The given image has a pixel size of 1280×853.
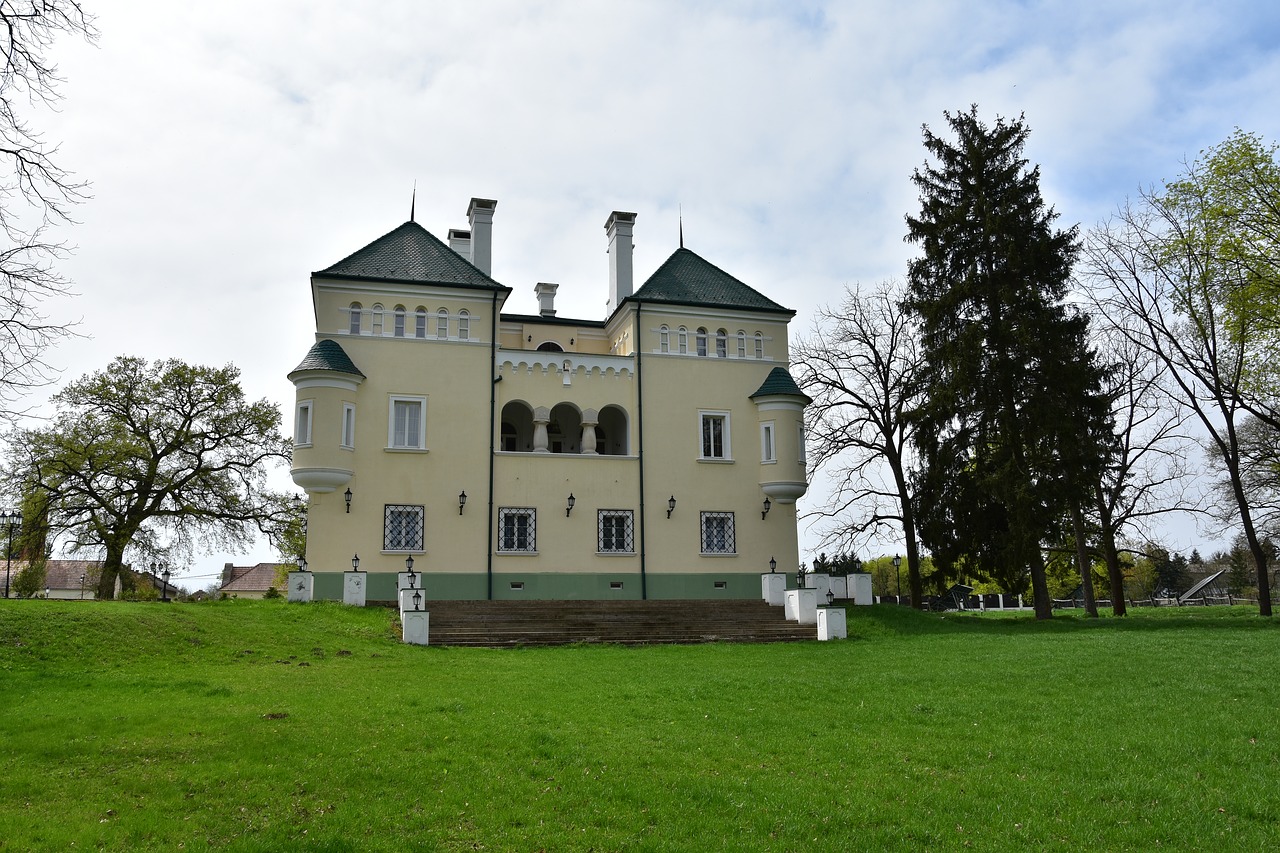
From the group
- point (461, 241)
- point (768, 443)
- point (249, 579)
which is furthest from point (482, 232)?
point (249, 579)

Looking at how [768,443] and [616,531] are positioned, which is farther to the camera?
[768,443]

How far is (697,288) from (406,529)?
11.9 metres

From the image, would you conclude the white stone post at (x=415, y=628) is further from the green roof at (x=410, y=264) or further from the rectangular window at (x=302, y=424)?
the green roof at (x=410, y=264)

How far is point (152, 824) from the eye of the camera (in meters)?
6.73

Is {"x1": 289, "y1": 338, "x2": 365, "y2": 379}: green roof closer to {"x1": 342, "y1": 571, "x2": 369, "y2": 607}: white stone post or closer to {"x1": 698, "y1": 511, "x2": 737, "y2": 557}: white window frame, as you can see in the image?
{"x1": 342, "y1": 571, "x2": 369, "y2": 607}: white stone post

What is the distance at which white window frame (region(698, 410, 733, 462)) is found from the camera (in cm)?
2888

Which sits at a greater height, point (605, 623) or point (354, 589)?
point (354, 589)

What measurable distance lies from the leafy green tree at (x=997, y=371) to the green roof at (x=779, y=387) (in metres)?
3.68

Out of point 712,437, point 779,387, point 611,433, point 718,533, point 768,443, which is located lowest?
point 718,533

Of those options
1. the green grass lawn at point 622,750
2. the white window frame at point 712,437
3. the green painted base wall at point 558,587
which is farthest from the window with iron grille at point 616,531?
the green grass lawn at point 622,750

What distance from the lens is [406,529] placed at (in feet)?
85.1

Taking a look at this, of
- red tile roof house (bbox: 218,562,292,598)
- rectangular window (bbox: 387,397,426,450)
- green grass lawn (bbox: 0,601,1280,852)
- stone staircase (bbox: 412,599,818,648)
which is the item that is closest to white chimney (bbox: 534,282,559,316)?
rectangular window (bbox: 387,397,426,450)

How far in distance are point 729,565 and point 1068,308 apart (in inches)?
493

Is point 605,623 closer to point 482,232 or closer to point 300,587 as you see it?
point 300,587
